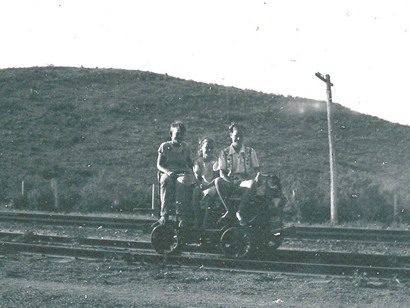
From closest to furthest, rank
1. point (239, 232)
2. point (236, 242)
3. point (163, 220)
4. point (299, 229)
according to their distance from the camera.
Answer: point (239, 232), point (236, 242), point (163, 220), point (299, 229)

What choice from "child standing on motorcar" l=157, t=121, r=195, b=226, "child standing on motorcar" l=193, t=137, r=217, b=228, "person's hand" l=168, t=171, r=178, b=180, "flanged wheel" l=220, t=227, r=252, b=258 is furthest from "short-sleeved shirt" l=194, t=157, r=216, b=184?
"flanged wheel" l=220, t=227, r=252, b=258

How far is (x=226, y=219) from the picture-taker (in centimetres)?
1055

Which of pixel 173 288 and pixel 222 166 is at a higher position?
pixel 222 166

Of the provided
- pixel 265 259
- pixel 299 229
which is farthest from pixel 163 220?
pixel 299 229

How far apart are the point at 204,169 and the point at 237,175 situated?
0.57m

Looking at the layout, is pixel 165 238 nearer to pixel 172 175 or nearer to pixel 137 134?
pixel 172 175

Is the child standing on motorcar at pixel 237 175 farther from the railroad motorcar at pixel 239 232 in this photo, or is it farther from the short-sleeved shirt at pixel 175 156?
the short-sleeved shirt at pixel 175 156

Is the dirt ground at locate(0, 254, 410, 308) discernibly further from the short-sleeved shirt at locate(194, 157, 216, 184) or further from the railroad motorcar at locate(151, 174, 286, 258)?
the short-sleeved shirt at locate(194, 157, 216, 184)

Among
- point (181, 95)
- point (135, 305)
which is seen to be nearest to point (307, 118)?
point (181, 95)

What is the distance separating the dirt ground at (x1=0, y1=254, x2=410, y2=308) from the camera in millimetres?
7590

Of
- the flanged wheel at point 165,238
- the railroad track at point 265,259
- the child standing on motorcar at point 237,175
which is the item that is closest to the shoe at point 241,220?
the child standing on motorcar at point 237,175

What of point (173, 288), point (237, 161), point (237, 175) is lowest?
point (173, 288)

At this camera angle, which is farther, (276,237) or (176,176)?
(276,237)

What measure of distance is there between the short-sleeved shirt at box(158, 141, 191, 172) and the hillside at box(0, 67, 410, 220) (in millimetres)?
13893
